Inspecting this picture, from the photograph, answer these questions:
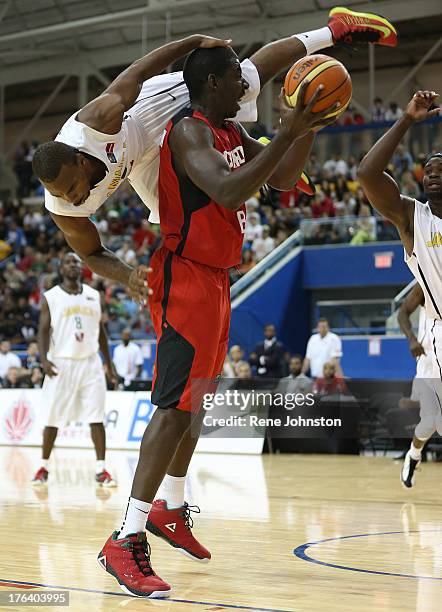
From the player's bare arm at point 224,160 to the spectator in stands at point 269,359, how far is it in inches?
485

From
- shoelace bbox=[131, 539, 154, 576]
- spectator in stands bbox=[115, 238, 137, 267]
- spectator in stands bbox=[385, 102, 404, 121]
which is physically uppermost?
spectator in stands bbox=[385, 102, 404, 121]

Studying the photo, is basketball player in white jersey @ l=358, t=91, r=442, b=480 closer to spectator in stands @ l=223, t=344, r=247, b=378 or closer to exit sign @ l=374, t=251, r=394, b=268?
spectator in stands @ l=223, t=344, r=247, b=378

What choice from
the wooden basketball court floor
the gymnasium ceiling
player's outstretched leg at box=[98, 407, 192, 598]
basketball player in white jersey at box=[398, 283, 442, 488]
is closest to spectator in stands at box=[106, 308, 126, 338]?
the gymnasium ceiling

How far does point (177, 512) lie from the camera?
491 centimetres

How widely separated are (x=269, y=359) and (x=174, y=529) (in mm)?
11994

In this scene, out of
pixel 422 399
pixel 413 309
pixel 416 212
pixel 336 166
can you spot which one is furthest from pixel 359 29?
pixel 336 166

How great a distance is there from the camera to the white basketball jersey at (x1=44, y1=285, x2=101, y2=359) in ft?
34.2

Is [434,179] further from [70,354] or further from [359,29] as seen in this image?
[70,354]

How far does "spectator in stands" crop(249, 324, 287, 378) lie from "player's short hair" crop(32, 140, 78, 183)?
12435 millimetres

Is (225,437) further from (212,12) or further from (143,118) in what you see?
(212,12)

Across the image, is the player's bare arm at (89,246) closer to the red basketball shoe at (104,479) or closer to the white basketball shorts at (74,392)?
the red basketball shoe at (104,479)

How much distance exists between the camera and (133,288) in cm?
420

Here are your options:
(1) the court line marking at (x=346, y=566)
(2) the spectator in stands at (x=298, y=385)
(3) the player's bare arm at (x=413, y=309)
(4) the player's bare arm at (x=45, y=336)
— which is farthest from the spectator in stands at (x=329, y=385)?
(1) the court line marking at (x=346, y=566)

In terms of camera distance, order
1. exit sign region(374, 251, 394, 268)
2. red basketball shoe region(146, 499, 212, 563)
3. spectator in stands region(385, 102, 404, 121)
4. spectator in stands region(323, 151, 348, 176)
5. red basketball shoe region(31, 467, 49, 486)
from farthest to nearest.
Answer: spectator in stands region(385, 102, 404, 121) < spectator in stands region(323, 151, 348, 176) < exit sign region(374, 251, 394, 268) < red basketball shoe region(31, 467, 49, 486) < red basketball shoe region(146, 499, 212, 563)
